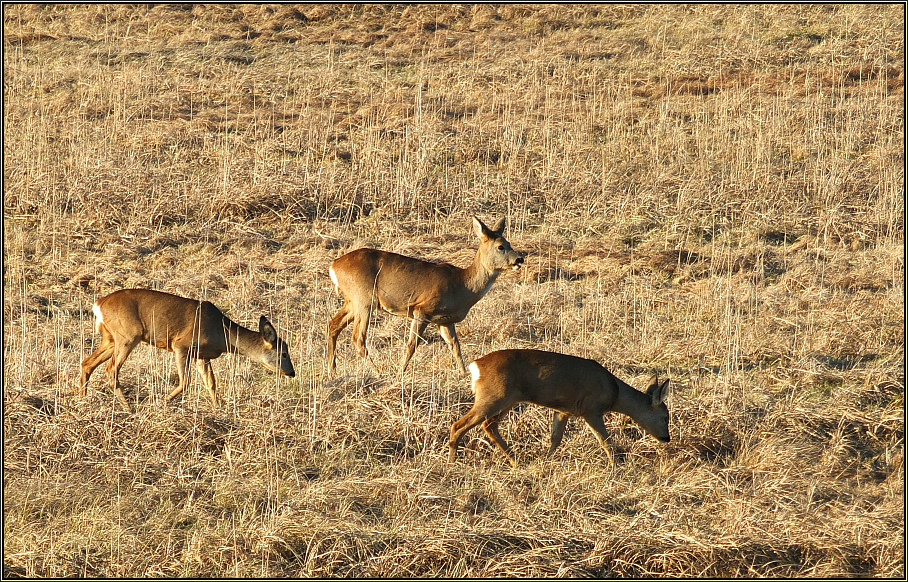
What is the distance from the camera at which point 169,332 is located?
8.91 m

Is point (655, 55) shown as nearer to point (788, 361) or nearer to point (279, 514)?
point (788, 361)

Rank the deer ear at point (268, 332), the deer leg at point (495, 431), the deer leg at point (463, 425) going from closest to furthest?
the deer leg at point (463, 425) < the deer leg at point (495, 431) < the deer ear at point (268, 332)

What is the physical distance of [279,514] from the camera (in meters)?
6.44

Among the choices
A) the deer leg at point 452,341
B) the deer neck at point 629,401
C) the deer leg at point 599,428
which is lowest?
the deer leg at point 452,341

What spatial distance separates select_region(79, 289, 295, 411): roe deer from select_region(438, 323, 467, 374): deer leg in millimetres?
1459

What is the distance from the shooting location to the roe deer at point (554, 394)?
7.42 metres

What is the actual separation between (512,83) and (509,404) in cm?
1241

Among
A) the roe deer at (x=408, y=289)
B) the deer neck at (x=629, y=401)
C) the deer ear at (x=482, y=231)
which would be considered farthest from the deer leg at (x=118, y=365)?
the deer neck at (x=629, y=401)

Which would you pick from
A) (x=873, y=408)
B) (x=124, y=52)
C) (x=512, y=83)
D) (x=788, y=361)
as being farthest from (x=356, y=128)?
(x=873, y=408)

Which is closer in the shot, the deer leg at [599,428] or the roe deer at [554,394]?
the roe deer at [554,394]

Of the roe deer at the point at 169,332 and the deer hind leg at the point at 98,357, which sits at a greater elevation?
the roe deer at the point at 169,332

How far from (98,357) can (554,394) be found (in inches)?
153

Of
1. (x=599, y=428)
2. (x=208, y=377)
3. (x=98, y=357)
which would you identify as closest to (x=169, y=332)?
(x=208, y=377)

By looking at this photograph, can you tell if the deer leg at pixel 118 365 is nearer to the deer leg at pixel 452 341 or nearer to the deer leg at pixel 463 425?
the deer leg at pixel 463 425
